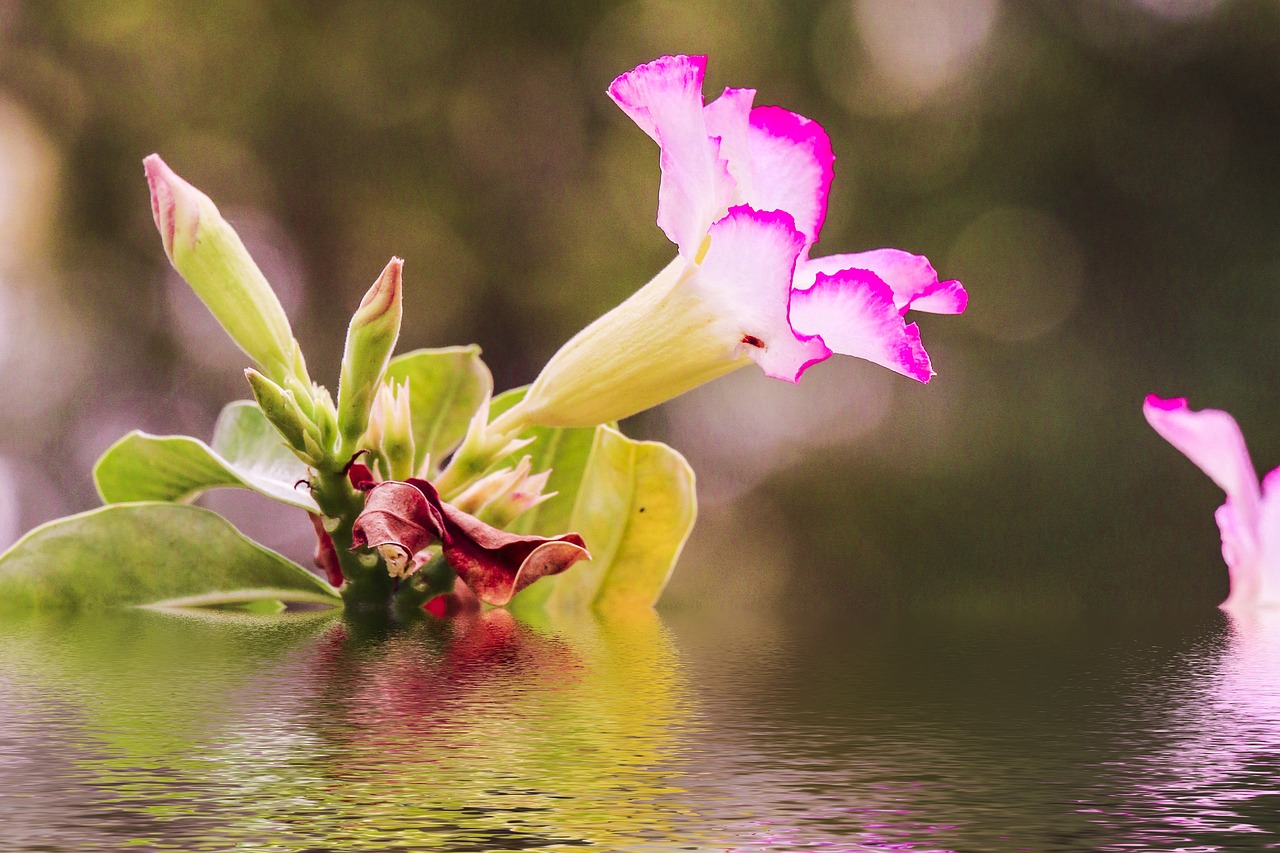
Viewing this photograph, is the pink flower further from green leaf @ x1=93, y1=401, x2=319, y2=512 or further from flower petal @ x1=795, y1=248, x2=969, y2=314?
green leaf @ x1=93, y1=401, x2=319, y2=512

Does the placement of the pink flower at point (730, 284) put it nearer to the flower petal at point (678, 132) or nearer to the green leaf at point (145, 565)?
the flower petal at point (678, 132)

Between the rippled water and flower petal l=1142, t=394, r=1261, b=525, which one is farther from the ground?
flower petal l=1142, t=394, r=1261, b=525

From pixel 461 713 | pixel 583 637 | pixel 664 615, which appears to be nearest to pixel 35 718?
pixel 461 713

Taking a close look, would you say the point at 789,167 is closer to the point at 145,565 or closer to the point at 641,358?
the point at 641,358

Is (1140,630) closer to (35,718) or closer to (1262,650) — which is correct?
(1262,650)

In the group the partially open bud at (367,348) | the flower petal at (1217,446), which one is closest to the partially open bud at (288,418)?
the partially open bud at (367,348)

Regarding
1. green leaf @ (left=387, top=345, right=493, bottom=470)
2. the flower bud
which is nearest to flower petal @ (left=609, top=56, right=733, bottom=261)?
the flower bud
